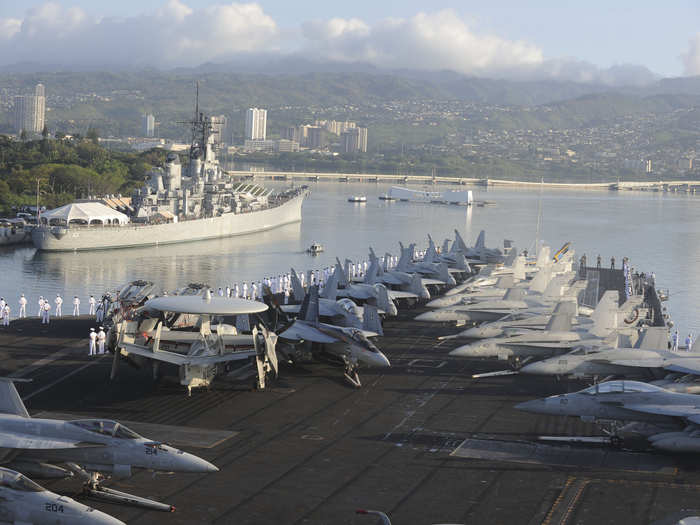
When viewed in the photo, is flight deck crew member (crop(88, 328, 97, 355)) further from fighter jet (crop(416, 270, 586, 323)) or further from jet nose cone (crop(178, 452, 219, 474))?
jet nose cone (crop(178, 452, 219, 474))

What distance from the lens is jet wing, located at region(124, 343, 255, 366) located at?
29922mm

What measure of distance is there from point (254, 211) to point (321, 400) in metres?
96.7

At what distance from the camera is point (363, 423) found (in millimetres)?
28234

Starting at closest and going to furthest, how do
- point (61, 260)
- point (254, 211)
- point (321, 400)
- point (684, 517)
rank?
point (684, 517) < point (321, 400) < point (61, 260) < point (254, 211)

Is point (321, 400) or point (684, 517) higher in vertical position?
point (684, 517)

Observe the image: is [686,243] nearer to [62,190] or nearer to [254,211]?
[254,211]

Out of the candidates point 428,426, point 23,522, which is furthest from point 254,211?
point 23,522

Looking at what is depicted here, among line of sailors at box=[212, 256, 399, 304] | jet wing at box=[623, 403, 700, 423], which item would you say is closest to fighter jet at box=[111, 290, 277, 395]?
jet wing at box=[623, 403, 700, 423]

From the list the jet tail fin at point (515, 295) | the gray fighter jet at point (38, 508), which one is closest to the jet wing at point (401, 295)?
the jet tail fin at point (515, 295)

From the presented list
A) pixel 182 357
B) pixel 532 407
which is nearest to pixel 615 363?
pixel 532 407

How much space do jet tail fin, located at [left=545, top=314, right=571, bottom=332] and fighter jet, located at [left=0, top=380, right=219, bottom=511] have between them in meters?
22.0

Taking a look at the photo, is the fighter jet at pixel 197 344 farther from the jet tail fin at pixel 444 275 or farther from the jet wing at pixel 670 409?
the jet tail fin at pixel 444 275

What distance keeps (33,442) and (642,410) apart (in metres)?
17.5

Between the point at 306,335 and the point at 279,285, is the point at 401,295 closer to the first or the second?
the point at 279,285
